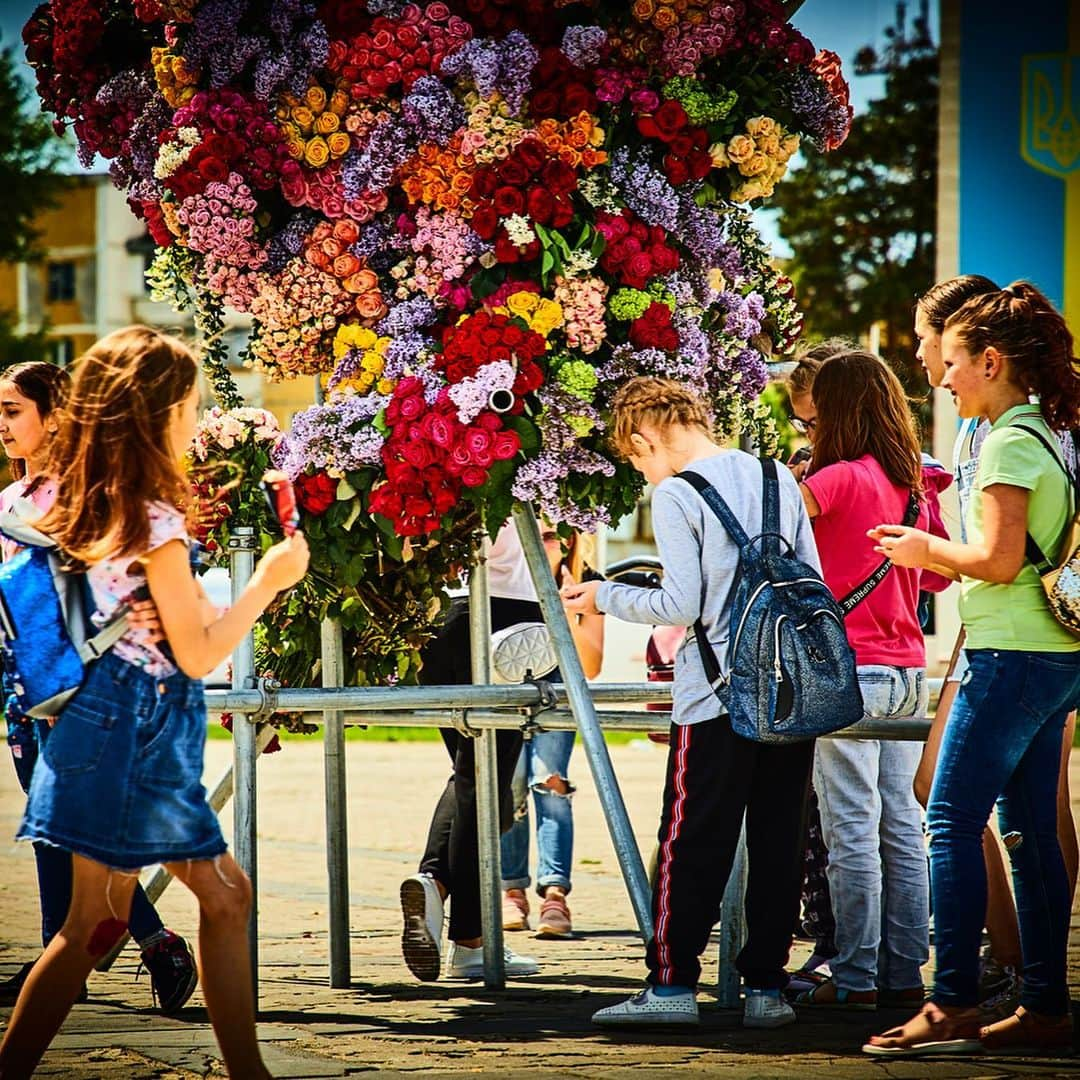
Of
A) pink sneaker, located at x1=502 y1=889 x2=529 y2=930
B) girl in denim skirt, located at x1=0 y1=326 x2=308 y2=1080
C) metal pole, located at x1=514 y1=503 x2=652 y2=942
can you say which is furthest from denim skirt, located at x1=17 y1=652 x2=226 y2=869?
pink sneaker, located at x1=502 y1=889 x2=529 y2=930

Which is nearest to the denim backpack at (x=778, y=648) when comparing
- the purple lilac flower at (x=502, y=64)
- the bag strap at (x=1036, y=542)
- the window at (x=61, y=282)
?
the bag strap at (x=1036, y=542)

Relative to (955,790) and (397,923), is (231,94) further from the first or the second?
(397,923)

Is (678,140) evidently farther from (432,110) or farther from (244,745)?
(244,745)

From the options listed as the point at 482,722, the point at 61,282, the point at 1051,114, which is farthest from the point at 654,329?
the point at 61,282

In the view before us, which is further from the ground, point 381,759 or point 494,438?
point 494,438

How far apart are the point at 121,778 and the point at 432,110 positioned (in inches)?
94.2

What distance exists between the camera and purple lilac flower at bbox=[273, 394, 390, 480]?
5.18m

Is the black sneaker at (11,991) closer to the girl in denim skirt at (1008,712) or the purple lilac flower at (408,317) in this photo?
the purple lilac flower at (408,317)

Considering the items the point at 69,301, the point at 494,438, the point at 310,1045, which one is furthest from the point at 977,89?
the point at 69,301

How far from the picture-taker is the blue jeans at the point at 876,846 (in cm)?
526

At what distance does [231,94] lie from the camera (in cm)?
537

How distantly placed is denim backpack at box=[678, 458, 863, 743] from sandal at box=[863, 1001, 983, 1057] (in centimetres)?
75

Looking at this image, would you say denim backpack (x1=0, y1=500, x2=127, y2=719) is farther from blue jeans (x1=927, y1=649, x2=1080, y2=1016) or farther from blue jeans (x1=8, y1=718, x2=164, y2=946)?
blue jeans (x1=927, y1=649, x2=1080, y2=1016)

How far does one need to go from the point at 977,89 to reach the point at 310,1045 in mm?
14830
